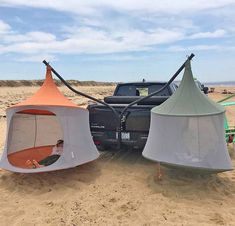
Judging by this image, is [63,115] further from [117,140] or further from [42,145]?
[42,145]

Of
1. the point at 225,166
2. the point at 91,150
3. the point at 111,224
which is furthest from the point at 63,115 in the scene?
the point at 225,166

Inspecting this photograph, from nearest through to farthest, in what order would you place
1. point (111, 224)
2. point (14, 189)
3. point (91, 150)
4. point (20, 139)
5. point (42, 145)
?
point (111, 224), point (14, 189), point (91, 150), point (20, 139), point (42, 145)

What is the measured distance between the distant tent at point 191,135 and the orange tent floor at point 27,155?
2.91 metres

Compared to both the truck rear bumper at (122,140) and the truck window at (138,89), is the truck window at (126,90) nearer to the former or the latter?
the truck window at (138,89)

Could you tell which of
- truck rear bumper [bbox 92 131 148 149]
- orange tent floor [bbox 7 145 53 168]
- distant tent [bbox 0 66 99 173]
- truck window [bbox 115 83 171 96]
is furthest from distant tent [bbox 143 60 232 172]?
truck window [bbox 115 83 171 96]

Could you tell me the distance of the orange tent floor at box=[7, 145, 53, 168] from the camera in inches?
281

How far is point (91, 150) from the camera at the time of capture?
6.61m

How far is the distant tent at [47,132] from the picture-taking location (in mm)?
6047

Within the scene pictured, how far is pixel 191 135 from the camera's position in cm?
537

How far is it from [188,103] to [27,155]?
3.95 m

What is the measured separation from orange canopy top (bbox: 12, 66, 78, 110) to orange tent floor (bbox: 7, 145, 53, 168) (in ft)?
4.51

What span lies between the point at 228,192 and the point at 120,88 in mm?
4690

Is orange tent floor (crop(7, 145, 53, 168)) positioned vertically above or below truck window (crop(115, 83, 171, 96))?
below

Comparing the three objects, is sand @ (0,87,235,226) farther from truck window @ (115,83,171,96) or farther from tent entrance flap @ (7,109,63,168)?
truck window @ (115,83,171,96)
